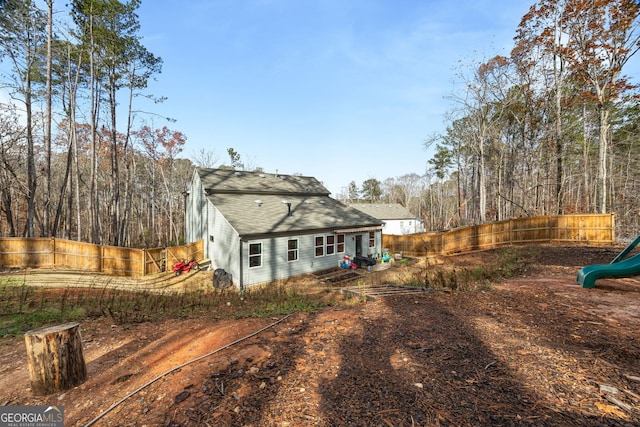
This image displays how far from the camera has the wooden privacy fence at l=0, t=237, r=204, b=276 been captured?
1338 centimetres

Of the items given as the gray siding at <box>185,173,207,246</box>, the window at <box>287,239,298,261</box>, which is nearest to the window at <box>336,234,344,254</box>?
the window at <box>287,239,298,261</box>

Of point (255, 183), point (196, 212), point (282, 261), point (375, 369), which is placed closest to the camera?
point (375, 369)

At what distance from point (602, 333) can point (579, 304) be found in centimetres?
158

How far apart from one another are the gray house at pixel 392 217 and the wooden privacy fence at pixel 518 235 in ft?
53.9

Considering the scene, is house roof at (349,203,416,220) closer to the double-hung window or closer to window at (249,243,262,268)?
the double-hung window

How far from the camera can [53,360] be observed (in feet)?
10.6

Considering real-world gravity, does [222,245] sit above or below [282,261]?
above

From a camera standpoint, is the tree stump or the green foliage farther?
the green foliage

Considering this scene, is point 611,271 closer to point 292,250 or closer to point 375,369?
point 375,369

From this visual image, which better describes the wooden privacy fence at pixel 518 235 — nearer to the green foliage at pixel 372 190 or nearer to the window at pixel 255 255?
the window at pixel 255 255

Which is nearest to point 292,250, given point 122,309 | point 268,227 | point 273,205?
point 268,227

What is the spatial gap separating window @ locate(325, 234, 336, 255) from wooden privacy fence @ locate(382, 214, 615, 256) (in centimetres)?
846

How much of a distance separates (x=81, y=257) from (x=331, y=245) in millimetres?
14742

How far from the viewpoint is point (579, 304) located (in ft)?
16.7
